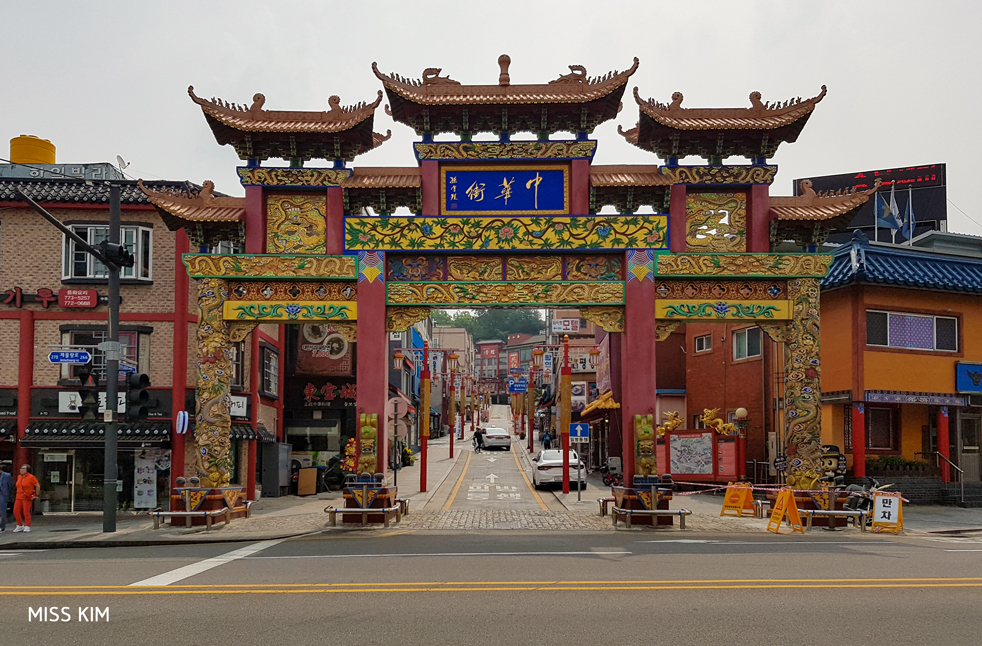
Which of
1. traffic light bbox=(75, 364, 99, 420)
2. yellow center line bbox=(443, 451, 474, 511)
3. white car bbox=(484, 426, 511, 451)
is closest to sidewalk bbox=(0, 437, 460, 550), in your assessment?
yellow center line bbox=(443, 451, 474, 511)

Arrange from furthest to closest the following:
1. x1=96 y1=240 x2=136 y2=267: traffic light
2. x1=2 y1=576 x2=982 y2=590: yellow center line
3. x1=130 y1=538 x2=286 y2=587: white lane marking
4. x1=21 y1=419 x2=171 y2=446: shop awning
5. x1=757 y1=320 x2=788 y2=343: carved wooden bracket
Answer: x1=21 y1=419 x2=171 y2=446: shop awning < x1=757 y1=320 x2=788 y2=343: carved wooden bracket < x1=96 y1=240 x2=136 y2=267: traffic light < x1=130 y1=538 x2=286 y2=587: white lane marking < x1=2 y1=576 x2=982 y2=590: yellow center line

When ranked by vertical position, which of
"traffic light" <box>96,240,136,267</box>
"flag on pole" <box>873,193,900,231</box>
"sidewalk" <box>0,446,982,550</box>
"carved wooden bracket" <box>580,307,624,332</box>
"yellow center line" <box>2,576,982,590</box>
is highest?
"flag on pole" <box>873,193,900,231</box>

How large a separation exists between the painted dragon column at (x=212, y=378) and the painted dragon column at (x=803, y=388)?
13.1 meters

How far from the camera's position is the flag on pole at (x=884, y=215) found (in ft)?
120

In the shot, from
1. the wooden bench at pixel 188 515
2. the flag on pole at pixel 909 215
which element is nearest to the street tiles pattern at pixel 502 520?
the wooden bench at pixel 188 515

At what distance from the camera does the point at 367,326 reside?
19891mm

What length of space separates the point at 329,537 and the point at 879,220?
29.6 meters

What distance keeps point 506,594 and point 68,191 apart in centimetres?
1992

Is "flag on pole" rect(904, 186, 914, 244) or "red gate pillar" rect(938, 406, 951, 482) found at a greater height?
"flag on pole" rect(904, 186, 914, 244)

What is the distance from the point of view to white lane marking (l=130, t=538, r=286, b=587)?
35.1 feet

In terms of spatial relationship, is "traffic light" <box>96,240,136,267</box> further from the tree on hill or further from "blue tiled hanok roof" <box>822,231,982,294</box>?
the tree on hill

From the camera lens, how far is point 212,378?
65.7ft

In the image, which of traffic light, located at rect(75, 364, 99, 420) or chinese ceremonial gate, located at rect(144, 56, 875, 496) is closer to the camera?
chinese ceremonial gate, located at rect(144, 56, 875, 496)

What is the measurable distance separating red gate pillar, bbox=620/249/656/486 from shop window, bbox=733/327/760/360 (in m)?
11.3
